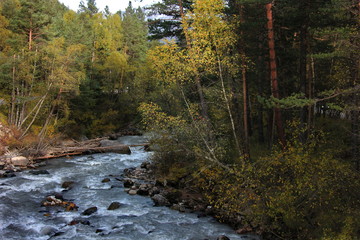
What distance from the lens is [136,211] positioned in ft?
39.4

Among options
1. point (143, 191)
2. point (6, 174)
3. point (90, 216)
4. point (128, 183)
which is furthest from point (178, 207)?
point (6, 174)

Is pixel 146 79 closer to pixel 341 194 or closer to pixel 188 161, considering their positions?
pixel 188 161

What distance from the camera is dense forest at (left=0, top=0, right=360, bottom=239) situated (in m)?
8.48

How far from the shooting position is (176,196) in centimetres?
1340

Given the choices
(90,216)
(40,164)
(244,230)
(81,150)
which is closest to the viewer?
(244,230)

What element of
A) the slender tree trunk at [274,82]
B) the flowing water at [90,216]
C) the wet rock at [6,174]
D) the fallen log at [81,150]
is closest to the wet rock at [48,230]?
the flowing water at [90,216]

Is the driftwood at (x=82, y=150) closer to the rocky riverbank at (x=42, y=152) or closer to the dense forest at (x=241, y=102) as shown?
the rocky riverbank at (x=42, y=152)

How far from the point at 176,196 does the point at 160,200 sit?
0.92 m

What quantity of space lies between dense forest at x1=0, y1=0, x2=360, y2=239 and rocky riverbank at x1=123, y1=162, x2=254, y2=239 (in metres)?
0.35

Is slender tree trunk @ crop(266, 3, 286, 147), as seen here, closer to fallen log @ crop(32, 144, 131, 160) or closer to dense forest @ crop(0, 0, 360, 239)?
dense forest @ crop(0, 0, 360, 239)

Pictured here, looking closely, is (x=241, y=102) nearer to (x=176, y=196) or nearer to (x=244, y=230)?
(x=176, y=196)

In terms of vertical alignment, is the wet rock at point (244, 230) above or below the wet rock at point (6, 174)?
below

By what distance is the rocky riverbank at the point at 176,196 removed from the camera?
426 inches

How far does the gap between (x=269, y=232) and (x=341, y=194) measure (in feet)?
9.21
